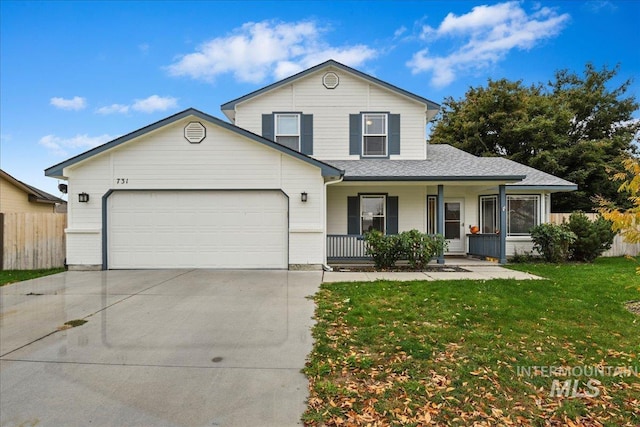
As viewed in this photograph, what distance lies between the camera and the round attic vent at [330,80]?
12008mm

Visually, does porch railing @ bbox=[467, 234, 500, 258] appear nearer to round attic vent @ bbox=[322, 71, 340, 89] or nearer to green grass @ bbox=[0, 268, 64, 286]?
round attic vent @ bbox=[322, 71, 340, 89]

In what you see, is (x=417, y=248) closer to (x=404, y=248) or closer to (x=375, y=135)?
(x=404, y=248)

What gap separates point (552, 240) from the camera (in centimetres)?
1041

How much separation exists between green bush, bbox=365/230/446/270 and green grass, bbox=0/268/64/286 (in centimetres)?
910

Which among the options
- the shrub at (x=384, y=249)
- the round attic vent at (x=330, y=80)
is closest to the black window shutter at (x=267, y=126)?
the round attic vent at (x=330, y=80)

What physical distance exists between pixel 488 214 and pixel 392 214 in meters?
3.76

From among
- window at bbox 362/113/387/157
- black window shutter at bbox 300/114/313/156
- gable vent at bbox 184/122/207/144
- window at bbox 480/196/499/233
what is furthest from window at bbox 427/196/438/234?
gable vent at bbox 184/122/207/144

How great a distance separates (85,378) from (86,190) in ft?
25.4

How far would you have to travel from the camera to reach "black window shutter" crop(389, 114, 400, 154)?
12.1 metres

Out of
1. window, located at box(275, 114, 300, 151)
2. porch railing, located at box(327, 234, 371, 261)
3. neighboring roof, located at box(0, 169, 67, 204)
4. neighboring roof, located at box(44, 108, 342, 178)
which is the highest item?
window, located at box(275, 114, 300, 151)

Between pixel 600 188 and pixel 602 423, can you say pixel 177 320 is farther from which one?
pixel 600 188

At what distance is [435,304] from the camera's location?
567cm

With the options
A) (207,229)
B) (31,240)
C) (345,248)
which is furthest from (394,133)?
(31,240)

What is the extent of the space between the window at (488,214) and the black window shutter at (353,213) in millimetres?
4907
